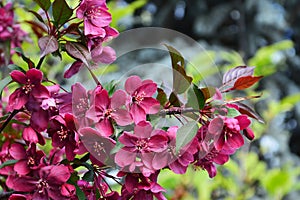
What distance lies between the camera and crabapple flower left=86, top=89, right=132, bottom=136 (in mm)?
708

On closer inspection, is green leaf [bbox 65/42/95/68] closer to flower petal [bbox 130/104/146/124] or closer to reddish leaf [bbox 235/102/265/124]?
flower petal [bbox 130/104/146/124]

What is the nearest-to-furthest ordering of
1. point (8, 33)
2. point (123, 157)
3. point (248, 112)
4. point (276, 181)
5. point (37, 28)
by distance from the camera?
1. point (123, 157)
2. point (248, 112)
3. point (8, 33)
4. point (37, 28)
5. point (276, 181)

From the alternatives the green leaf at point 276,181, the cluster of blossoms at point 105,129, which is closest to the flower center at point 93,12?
the cluster of blossoms at point 105,129

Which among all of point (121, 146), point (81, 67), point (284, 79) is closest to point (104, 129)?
point (121, 146)

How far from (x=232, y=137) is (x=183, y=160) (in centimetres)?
8

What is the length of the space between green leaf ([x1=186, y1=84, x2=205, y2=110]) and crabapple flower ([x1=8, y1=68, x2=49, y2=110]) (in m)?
0.21

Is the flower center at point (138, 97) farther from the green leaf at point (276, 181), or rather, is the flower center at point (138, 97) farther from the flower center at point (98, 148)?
the green leaf at point (276, 181)

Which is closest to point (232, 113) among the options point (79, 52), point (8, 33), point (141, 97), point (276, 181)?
point (141, 97)

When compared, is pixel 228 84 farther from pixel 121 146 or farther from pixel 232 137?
pixel 121 146

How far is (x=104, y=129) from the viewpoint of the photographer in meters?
0.71

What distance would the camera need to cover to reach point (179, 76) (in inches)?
30.6

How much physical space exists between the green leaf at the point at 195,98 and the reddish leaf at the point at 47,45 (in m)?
0.22

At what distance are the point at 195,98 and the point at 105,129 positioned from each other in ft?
0.48

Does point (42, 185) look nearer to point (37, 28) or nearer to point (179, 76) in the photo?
point (179, 76)
